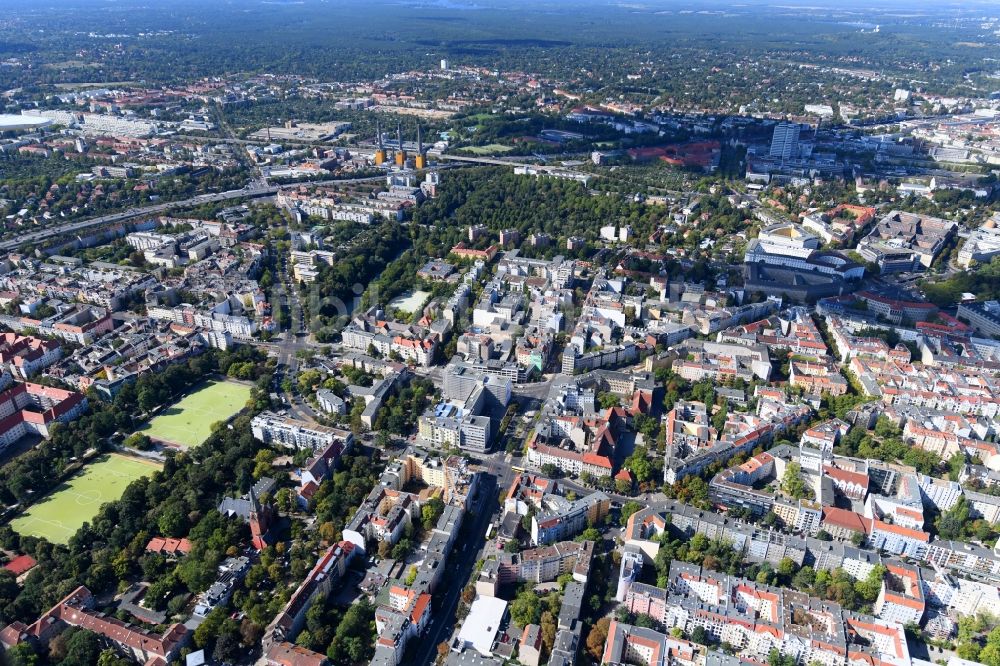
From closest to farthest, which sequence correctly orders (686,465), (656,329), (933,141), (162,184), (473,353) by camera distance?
1. (686,465)
2. (473,353)
3. (656,329)
4. (162,184)
5. (933,141)

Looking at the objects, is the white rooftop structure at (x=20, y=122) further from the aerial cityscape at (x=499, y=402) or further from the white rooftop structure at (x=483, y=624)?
the white rooftop structure at (x=483, y=624)

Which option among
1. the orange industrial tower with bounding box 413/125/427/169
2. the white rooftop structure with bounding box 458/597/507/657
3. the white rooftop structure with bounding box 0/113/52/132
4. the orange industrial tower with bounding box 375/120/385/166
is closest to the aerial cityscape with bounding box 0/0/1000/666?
the white rooftop structure with bounding box 458/597/507/657

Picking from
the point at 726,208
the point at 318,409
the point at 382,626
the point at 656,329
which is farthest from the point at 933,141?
the point at 382,626

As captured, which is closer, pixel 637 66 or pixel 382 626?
pixel 382 626

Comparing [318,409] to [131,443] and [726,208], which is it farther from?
[726,208]

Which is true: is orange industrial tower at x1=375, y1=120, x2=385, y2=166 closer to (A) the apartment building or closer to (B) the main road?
(B) the main road

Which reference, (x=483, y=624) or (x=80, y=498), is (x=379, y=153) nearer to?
(x=80, y=498)
